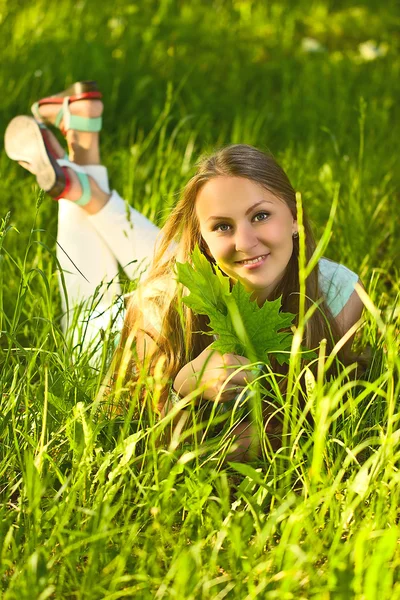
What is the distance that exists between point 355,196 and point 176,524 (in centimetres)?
146

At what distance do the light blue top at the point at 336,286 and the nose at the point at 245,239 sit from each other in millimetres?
339

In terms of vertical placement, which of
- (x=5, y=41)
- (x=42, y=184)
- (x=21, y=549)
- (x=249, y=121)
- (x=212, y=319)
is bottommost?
(x=21, y=549)

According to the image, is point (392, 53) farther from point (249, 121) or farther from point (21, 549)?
point (21, 549)

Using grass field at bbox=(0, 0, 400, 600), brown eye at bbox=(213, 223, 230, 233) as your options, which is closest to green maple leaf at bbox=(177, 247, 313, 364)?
grass field at bbox=(0, 0, 400, 600)

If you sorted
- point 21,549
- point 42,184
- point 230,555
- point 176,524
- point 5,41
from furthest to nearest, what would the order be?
point 5,41
point 42,184
point 176,524
point 21,549
point 230,555

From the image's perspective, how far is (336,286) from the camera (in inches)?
80.7

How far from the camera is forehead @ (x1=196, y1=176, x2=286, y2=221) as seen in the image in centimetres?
177

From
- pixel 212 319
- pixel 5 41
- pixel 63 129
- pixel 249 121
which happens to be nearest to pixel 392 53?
pixel 249 121

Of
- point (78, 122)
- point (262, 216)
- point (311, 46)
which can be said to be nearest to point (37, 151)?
point (78, 122)

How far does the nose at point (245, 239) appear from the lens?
1720mm

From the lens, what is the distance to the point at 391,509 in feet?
4.17

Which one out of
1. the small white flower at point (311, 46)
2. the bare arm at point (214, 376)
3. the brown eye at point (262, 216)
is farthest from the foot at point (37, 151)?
the small white flower at point (311, 46)

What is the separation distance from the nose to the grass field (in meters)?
0.31

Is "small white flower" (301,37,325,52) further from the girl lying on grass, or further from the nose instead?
the nose
